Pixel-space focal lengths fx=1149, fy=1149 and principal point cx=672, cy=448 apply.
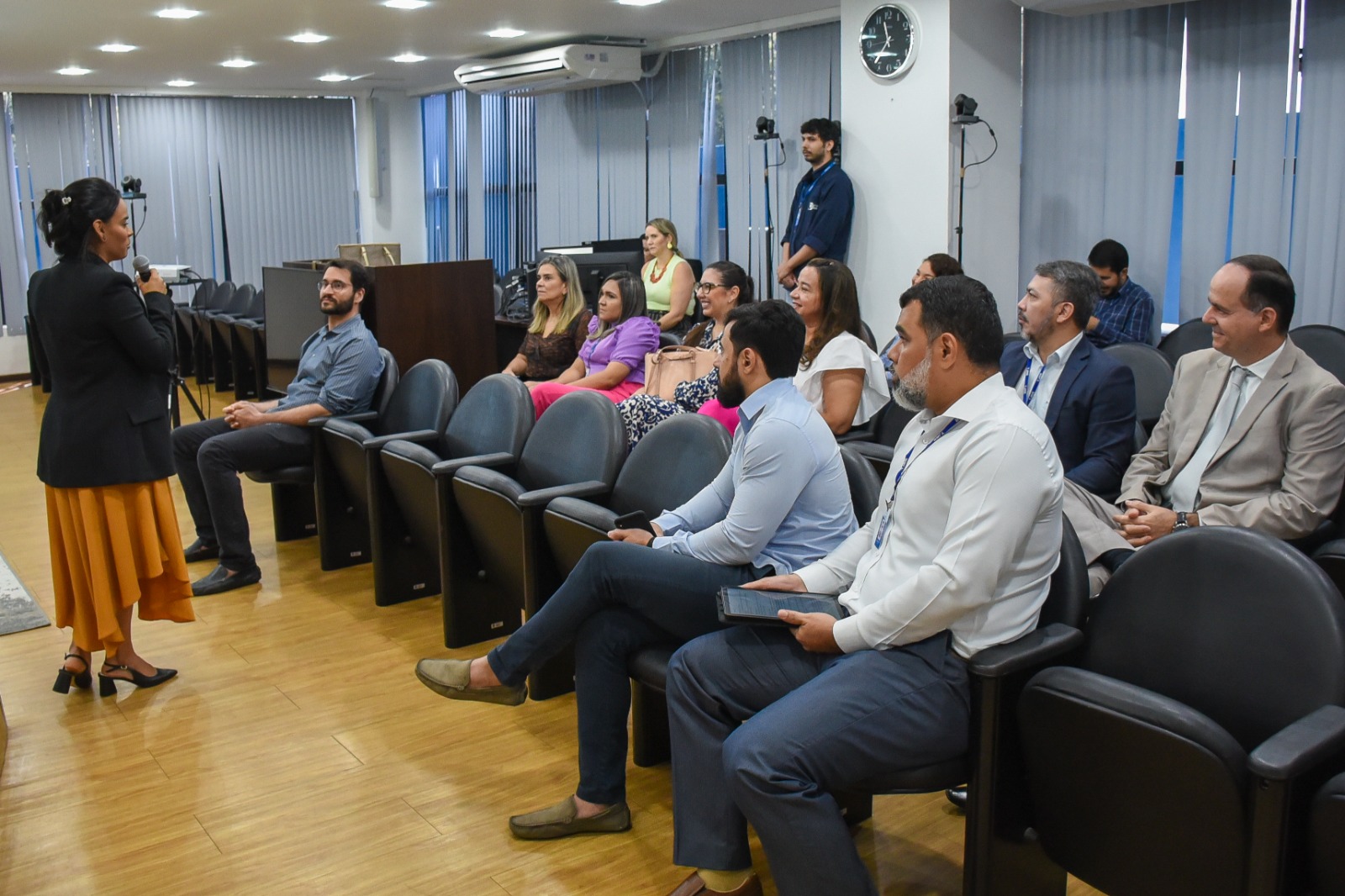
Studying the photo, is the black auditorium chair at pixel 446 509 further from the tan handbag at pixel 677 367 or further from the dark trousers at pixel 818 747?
the dark trousers at pixel 818 747

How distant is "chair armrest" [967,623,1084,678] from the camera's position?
2006 millimetres

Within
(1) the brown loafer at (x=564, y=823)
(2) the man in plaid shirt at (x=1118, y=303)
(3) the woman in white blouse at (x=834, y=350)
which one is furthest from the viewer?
(2) the man in plaid shirt at (x=1118, y=303)

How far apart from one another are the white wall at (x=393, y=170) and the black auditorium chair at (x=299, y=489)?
754 centimetres

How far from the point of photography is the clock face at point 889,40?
6.05m

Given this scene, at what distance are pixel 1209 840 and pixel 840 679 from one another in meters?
0.64

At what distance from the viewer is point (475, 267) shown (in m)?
6.03

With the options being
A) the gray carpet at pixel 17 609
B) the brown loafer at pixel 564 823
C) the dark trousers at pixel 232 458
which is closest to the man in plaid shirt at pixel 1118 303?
the dark trousers at pixel 232 458

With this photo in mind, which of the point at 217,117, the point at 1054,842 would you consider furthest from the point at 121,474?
the point at 217,117

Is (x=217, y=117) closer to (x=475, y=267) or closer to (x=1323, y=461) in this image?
(x=475, y=267)

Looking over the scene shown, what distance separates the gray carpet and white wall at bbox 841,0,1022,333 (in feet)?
14.3

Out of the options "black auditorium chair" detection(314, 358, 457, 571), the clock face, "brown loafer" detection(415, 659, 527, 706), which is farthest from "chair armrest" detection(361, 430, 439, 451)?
the clock face

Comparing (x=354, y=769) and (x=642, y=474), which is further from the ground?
(x=642, y=474)

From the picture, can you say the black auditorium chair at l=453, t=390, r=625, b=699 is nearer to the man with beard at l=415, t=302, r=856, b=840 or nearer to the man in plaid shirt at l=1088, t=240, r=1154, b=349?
the man with beard at l=415, t=302, r=856, b=840

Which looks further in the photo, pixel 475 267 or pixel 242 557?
pixel 475 267
